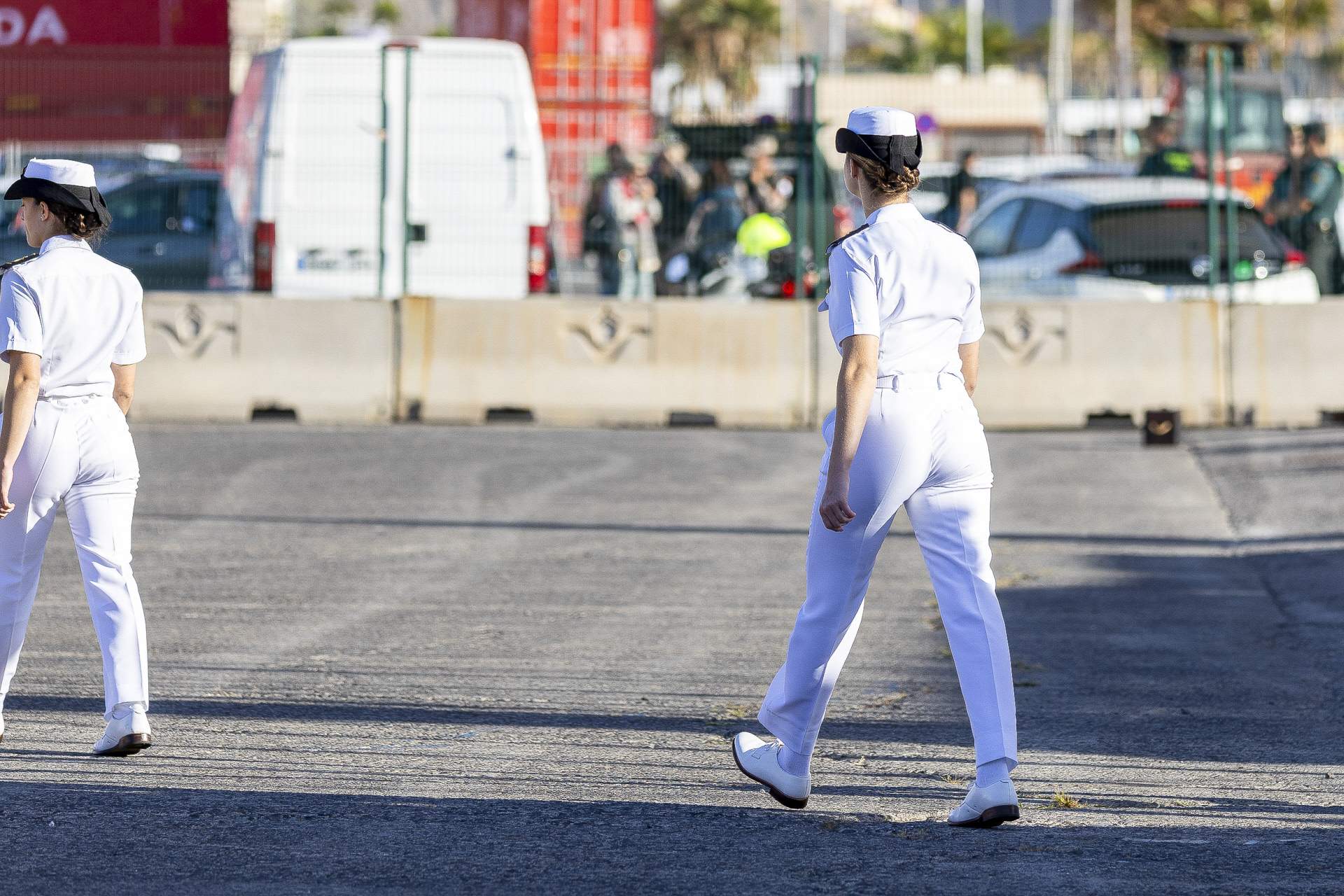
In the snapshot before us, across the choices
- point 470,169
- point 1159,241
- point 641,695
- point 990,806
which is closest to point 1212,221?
point 1159,241

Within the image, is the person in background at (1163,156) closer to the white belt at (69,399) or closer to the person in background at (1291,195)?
the person in background at (1291,195)

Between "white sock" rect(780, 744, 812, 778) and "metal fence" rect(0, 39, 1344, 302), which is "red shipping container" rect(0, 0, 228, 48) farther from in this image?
"white sock" rect(780, 744, 812, 778)

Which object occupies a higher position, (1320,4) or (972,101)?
(1320,4)

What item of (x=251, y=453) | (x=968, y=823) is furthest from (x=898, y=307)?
(x=251, y=453)

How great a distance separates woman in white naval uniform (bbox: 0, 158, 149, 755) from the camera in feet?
19.8

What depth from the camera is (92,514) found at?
614 cm

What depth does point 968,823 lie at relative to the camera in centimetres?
538

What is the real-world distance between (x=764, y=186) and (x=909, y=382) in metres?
13.0

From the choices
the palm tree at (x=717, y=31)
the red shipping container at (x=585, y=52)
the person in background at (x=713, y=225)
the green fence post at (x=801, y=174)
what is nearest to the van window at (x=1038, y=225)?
the green fence post at (x=801, y=174)

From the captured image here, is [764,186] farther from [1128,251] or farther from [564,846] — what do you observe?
[564,846]

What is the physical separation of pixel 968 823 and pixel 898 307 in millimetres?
1349

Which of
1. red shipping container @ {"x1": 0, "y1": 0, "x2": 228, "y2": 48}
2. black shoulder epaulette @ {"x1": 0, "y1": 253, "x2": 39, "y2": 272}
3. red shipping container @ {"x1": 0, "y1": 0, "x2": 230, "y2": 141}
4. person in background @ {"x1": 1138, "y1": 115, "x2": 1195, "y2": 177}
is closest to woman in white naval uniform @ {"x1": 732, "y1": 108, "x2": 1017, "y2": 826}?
black shoulder epaulette @ {"x1": 0, "y1": 253, "x2": 39, "y2": 272}

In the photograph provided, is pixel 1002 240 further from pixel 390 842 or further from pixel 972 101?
pixel 972 101

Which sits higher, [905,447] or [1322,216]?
[1322,216]
